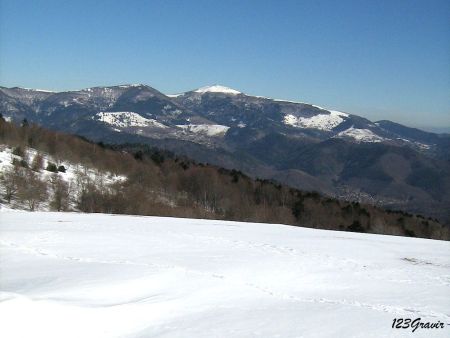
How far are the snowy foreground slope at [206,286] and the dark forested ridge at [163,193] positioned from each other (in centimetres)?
5581

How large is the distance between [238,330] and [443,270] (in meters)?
12.6

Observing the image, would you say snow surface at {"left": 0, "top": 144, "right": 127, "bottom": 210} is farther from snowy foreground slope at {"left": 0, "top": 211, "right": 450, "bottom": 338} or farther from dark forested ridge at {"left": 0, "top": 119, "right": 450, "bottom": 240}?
snowy foreground slope at {"left": 0, "top": 211, "right": 450, "bottom": 338}

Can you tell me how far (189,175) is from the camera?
115812 mm

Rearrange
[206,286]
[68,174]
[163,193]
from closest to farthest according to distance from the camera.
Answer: [206,286] → [68,174] → [163,193]

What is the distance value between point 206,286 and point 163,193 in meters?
98.8

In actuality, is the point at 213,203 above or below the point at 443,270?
below

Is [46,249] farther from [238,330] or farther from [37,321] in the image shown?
[238,330]

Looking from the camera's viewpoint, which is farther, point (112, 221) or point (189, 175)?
point (189, 175)

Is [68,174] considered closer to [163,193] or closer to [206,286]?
[163,193]

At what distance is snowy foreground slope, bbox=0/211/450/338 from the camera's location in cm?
1052

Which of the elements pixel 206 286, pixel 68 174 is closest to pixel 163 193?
pixel 68 174

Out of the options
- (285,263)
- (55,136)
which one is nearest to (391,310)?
(285,263)

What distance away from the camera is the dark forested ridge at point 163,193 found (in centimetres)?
8050

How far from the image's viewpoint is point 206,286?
1441 cm
